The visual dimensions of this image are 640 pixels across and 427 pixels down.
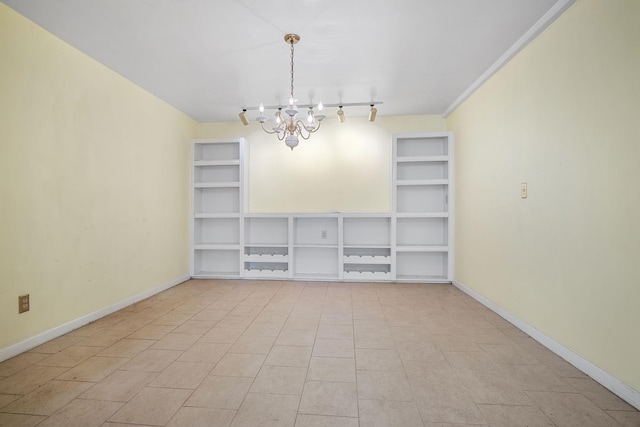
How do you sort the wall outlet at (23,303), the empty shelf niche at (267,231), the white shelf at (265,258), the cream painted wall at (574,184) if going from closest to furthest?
the cream painted wall at (574,184) < the wall outlet at (23,303) < the white shelf at (265,258) < the empty shelf niche at (267,231)

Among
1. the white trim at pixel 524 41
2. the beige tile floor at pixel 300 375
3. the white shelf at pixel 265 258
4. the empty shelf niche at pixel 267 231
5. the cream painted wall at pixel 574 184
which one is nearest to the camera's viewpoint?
the beige tile floor at pixel 300 375

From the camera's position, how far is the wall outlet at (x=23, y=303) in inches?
86.0

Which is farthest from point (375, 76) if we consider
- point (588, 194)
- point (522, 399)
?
point (522, 399)

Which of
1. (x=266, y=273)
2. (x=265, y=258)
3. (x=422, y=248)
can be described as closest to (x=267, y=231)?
(x=265, y=258)

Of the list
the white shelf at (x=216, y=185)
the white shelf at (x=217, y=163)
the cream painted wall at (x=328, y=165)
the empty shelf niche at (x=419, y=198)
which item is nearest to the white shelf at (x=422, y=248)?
the empty shelf niche at (x=419, y=198)

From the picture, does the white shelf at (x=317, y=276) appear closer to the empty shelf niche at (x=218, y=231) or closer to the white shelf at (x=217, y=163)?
the empty shelf niche at (x=218, y=231)

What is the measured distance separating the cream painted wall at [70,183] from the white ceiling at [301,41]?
286mm

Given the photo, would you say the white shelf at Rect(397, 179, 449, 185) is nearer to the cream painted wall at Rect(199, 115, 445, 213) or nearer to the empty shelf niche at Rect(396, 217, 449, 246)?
the cream painted wall at Rect(199, 115, 445, 213)

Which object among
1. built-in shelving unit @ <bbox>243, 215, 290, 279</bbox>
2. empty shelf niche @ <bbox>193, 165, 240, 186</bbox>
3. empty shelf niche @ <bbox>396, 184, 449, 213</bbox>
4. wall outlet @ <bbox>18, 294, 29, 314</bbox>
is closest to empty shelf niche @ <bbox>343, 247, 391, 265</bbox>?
empty shelf niche @ <bbox>396, 184, 449, 213</bbox>

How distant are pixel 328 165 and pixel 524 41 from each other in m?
2.87

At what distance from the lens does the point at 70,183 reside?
260cm

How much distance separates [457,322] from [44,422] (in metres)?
3.02

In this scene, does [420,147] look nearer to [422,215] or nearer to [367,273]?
[422,215]

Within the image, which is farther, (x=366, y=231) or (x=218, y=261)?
(x=218, y=261)
